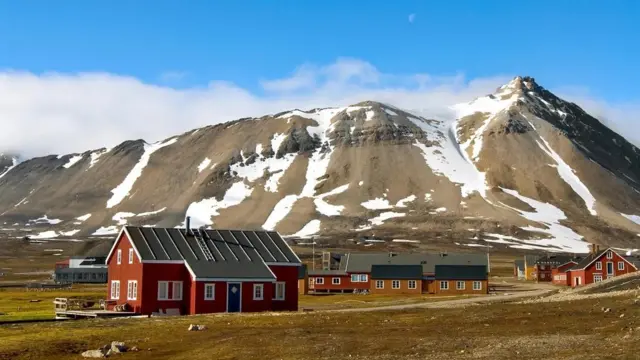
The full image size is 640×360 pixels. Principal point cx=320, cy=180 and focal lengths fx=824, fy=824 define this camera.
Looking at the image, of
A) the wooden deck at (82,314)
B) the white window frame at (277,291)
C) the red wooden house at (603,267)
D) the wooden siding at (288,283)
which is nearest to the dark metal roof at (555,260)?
the red wooden house at (603,267)

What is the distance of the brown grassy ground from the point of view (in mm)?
34594

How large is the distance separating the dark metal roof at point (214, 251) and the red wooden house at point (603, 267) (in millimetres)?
68438

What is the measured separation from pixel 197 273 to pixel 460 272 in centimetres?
6432

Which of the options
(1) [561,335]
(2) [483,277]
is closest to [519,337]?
(1) [561,335]

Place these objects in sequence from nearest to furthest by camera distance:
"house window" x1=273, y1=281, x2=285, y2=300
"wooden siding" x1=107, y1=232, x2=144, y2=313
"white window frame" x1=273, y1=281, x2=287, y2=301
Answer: "wooden siding" x1=107, y1=232, x2=144, y2=313 → "white window frame" x1=273, y1=281, x2=287, y2=301 → "house window" x1=273, y1=281, x2=285, y2=300

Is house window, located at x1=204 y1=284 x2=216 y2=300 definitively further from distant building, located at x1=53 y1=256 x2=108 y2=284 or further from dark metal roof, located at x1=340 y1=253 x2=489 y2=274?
distant building, located at x1=53 y1=256 x2=108 y2=284

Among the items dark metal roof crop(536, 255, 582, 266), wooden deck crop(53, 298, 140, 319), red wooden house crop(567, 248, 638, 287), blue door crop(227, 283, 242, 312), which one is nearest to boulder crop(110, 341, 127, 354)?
wooden deck crop(53, 298, 140, 319)

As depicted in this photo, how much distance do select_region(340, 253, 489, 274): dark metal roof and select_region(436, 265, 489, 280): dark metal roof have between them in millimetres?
1100

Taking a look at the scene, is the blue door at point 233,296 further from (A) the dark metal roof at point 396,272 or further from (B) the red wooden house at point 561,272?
(B) the red wooden house at point 561,272

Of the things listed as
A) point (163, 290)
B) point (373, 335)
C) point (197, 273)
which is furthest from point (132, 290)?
point (373, 335)

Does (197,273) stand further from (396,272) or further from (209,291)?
(396,272)

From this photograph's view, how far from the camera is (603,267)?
127750 mm

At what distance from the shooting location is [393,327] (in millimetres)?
46688

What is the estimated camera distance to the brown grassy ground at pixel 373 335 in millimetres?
34594
